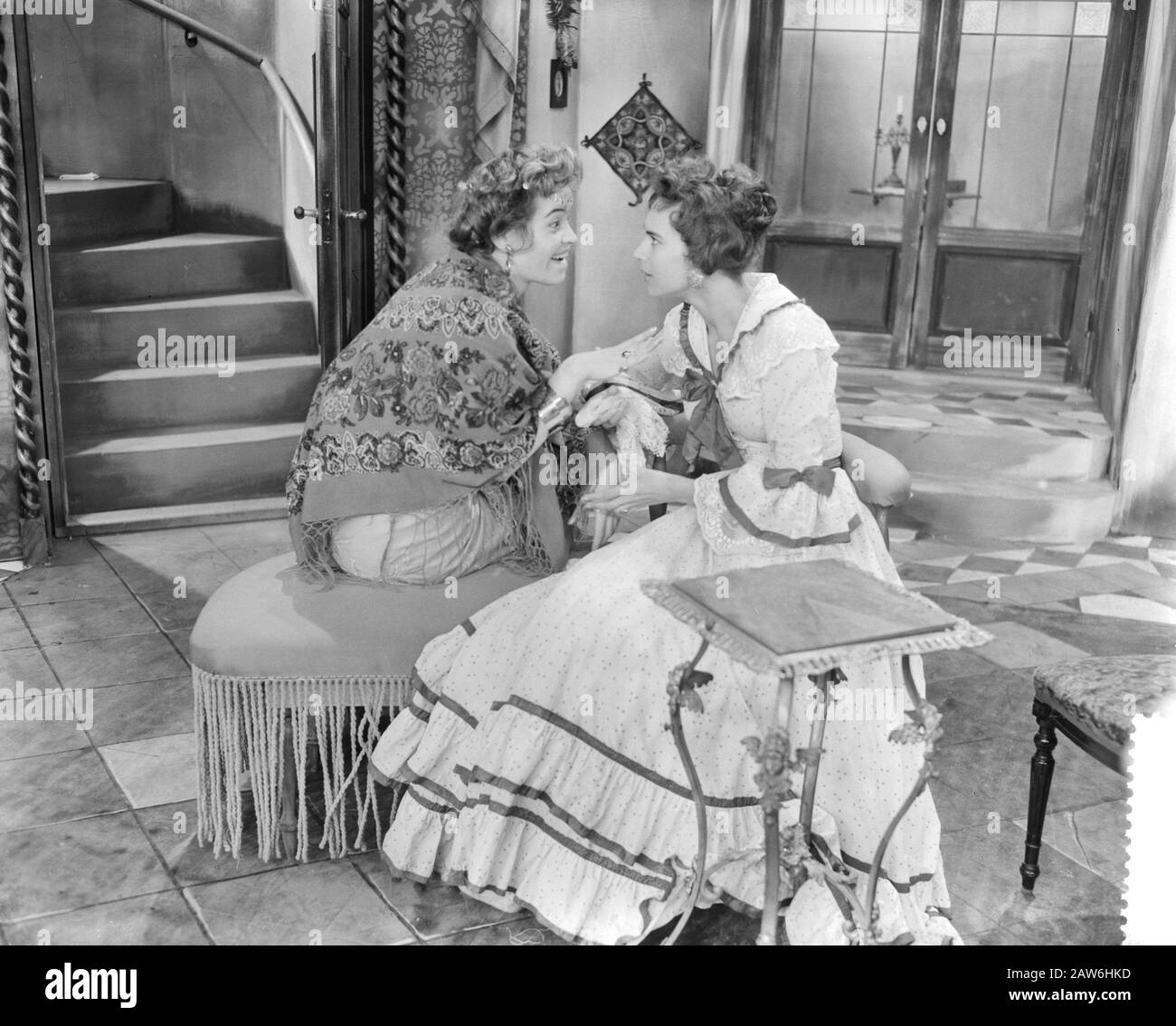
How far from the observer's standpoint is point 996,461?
6.09 metres

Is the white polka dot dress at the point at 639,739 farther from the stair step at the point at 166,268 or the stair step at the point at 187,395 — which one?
the stair step at the point at 166,268

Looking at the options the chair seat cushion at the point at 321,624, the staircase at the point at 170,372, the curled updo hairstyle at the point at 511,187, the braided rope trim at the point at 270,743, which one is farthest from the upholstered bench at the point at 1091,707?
the staircase at the point at 170,372

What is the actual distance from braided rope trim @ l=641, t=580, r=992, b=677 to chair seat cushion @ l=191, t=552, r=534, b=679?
2.74 ft

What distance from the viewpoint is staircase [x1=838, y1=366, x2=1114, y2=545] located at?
5773 millimetres

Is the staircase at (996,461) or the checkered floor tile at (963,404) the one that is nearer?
the staircase at (996,461)

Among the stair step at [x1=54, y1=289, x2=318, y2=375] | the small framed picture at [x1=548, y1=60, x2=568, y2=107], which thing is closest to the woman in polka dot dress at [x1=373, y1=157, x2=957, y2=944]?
the small framed picture at [x1=548, y1=60, x2=568, y2=107]

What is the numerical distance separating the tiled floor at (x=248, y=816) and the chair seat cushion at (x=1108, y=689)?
483 millimetres

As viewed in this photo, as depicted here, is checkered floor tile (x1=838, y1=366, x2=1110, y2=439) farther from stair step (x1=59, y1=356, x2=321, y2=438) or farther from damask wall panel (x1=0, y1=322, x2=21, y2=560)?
damask wall panel (x1=0, y1=322, x2=21, y2=560)

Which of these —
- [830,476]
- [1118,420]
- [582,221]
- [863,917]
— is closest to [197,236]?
[582,221]

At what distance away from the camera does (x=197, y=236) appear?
7.06m

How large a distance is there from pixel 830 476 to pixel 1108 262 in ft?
15.7

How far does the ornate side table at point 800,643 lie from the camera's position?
2109mm

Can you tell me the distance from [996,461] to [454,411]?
12.1 feet

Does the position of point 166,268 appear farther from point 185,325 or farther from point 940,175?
point 940,175
